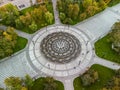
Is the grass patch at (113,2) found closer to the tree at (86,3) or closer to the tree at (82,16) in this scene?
the tree at (86,3)

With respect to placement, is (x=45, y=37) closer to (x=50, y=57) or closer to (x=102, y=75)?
(x=50, y=57)

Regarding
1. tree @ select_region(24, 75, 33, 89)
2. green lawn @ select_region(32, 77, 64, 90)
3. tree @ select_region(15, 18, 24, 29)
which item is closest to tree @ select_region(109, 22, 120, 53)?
green lawn @ select_region(32, 77, 64, 90)

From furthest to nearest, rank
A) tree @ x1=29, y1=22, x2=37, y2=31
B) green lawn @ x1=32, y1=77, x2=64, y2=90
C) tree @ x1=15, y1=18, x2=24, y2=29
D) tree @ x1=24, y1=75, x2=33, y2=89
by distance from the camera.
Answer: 1. tree @ x1=29, y1=22, x2=37, y2=31
2. tree @ x1=15, y1=18, x2=24, y2=29
3. green lawn @ x1=32, y1=77, x2=64, y2=90
4. tree @ x1=24, y1=75, x2=33, y2=89

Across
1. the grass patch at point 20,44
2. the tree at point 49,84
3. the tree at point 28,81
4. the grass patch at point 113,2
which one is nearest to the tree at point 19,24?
the grass patch at point 20,44

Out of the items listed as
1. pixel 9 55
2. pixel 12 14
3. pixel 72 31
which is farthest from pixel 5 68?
pixel 72 31

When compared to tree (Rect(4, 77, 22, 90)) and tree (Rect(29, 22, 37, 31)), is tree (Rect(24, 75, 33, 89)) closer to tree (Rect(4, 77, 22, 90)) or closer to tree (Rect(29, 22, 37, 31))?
tree (Rect(4, 77, 22, 90))

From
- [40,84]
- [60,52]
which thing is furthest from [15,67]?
[60,52]

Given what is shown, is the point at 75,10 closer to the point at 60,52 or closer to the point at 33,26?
the point at 33,26
